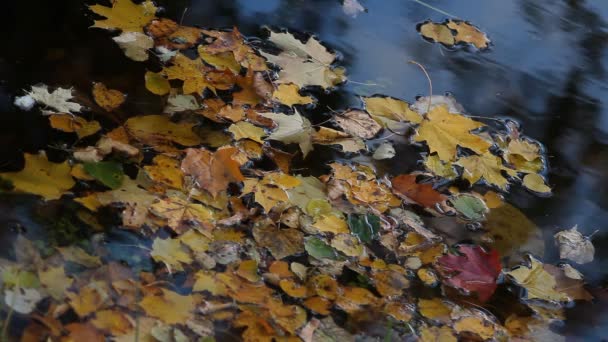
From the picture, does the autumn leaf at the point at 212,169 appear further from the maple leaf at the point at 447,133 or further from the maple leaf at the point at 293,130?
the maple leaf at the point at 447,133

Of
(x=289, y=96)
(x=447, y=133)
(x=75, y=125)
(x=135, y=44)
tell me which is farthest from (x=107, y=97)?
(x=447, y=133)

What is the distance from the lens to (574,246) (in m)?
1.93

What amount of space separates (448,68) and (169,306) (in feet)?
4.86

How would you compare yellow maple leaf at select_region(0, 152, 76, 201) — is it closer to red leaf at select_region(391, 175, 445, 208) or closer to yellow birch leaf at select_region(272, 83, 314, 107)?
yellow birch leaf at select_region(272, 83, 314, 107)

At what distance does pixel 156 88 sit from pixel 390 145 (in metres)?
0.79

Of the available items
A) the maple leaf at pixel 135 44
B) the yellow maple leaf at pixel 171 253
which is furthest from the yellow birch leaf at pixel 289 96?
the yellow maple leaf at pixel 171 253

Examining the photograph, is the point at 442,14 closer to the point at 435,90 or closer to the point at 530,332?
the point at 435,90

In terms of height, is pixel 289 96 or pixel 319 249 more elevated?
pixel 289 96

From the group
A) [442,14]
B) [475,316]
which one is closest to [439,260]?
[475,316]

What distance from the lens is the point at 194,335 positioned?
147 centimetres

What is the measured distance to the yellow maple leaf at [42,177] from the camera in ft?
5.60

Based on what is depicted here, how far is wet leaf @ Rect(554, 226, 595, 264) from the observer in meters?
1.91

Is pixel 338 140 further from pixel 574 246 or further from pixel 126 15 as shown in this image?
pixel 126 15

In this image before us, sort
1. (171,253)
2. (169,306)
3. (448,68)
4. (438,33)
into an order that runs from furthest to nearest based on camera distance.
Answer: (438,33) < (448,68) < (171,253) < (169,306)
